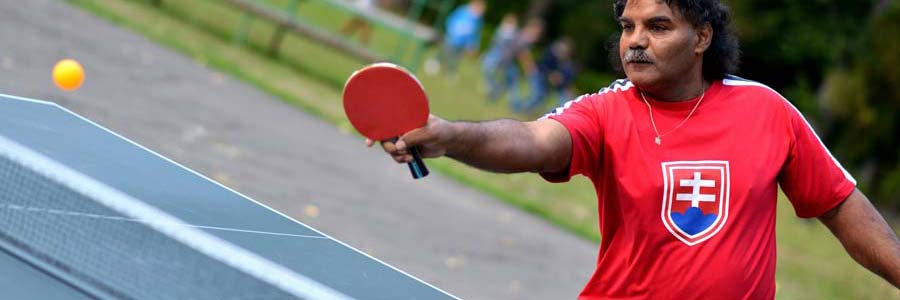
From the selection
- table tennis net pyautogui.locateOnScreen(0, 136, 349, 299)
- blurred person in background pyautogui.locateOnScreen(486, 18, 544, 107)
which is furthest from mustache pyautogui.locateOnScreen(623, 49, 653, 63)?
blurred person in background pyautogui.locateOnScreen(486, 18, 544, 107)

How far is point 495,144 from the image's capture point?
3250mm

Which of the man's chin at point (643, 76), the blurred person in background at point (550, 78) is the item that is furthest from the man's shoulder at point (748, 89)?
the blurred person in background at point (550, 78)

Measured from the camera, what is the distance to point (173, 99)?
13.3m

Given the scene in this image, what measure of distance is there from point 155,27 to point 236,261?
626 inches

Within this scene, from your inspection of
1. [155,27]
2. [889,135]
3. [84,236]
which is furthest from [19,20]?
[889,135]

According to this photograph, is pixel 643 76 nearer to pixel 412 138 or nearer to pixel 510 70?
pixel 412 138

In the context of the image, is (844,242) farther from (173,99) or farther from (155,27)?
(155,27)

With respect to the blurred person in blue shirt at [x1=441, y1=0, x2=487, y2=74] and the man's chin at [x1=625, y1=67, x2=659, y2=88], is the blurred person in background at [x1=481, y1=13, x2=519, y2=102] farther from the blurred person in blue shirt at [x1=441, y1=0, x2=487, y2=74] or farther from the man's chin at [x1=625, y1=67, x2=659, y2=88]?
the man's chin at [x1=625, y1=67, x2=659, y2=88]

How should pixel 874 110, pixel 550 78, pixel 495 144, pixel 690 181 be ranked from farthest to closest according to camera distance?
pixel 874 110 < pixel 550 78 < pixel 690 181 < pixel 495 144

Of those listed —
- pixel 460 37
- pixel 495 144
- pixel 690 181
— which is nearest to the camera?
pixel 495 144

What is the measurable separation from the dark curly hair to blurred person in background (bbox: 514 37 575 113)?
20809mm

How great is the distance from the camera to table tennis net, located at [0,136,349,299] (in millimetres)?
2898

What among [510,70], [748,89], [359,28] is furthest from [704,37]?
[510,70]

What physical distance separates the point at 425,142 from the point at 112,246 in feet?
2.70
